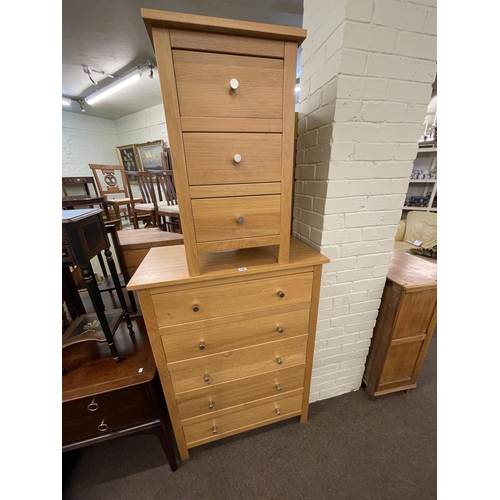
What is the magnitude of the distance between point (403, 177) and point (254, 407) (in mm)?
1409

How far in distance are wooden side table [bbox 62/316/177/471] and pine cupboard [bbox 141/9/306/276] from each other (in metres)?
0.65

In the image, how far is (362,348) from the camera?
134 centimetres

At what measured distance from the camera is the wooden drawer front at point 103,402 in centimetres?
89

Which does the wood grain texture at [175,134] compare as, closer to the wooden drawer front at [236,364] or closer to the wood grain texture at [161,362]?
the wood grain texture at [161,362]

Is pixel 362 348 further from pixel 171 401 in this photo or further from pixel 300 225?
pixel 171 401

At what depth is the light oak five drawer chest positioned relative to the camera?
2.64ft

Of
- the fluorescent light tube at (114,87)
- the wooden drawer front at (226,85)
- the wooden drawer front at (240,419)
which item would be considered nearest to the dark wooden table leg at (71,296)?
the wooden drawer front at (240,419)

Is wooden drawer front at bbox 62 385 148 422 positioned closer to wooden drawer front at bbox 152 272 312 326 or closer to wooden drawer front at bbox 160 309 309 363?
wooden drawer front at bbox 160 309 309 363

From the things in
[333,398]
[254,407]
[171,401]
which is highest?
[171,401]

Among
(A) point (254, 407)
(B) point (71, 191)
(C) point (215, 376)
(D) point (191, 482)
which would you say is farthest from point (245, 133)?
(B) point (71, 191)

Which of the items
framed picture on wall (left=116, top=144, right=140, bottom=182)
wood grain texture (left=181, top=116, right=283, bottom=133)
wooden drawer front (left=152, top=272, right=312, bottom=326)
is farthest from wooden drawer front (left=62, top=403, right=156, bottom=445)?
framed picture on wall (left=116, top=144, right=140, bottom=182)

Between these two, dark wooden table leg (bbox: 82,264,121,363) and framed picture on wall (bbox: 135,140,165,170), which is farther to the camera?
framed picture on wall (bbox: 135,140,165,170)

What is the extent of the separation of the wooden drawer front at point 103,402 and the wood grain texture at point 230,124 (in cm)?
110

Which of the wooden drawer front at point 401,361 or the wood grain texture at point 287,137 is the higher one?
the wood grain texture at point 287,137
